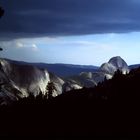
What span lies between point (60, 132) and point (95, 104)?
28.4 m

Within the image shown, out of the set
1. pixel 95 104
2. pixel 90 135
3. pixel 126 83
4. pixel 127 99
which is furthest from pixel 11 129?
pixel 126 83

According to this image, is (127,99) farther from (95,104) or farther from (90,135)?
(90,135)

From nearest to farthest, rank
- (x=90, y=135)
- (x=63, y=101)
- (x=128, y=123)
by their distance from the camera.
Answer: (x=90, y=135)
(x=128, y=123)
(x=63, y=101)

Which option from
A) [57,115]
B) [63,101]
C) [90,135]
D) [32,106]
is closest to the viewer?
[90,135]

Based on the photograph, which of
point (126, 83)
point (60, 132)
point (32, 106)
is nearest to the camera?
point (60, 132)

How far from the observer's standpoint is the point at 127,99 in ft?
316

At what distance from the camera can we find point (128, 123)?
232 ft

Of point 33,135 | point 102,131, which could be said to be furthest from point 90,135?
point 33,135

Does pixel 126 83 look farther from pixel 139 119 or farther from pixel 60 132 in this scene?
pixel 60 132

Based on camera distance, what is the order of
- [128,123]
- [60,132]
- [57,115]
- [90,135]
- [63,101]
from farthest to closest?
1. [63,101]
2. [57,115]
3. [128,123]
4. [60,132]
5. [90,135]

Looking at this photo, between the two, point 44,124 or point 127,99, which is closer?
point 44,124

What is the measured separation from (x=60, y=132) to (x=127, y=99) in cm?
3643

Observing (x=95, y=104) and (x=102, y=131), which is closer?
(x=102, y=131)

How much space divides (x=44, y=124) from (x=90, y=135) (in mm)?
14867
